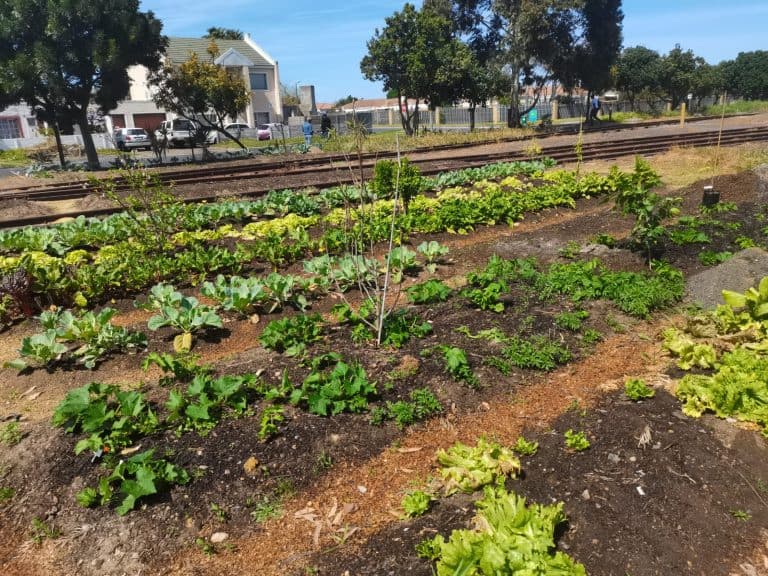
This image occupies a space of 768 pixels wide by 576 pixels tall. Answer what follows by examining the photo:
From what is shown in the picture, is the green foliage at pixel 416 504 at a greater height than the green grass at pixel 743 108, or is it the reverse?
the green grass at pixel 743 108

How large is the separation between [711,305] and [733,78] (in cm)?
7227

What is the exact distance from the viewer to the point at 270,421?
4.15 m

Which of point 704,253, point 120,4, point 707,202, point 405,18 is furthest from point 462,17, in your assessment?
point 704,253

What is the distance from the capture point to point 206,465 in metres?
3.84

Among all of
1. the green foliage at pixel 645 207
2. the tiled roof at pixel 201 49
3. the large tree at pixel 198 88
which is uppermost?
the tiled roof at pixel 201 49

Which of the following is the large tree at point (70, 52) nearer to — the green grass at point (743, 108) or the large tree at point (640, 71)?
the large tree at point (640, 71)

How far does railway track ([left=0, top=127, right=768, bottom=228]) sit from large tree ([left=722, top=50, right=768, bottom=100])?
47.9 m

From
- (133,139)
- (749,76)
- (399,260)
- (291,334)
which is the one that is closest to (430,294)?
(399,260)

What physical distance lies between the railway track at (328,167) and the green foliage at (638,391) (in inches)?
402

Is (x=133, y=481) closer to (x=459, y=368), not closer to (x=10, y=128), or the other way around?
(x=459, y=368)

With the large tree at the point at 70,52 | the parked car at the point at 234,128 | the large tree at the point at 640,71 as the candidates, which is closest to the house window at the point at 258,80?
the parked car at the point at 234,128

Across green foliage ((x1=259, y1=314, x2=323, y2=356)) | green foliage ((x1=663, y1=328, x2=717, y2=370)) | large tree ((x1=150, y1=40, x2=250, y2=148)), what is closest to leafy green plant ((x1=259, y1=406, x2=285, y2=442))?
green foliage ((x1=259, y1=314, x2=323, y2=356))

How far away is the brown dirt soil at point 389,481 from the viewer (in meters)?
3.21

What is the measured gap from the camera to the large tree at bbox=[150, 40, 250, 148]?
1001 inches
